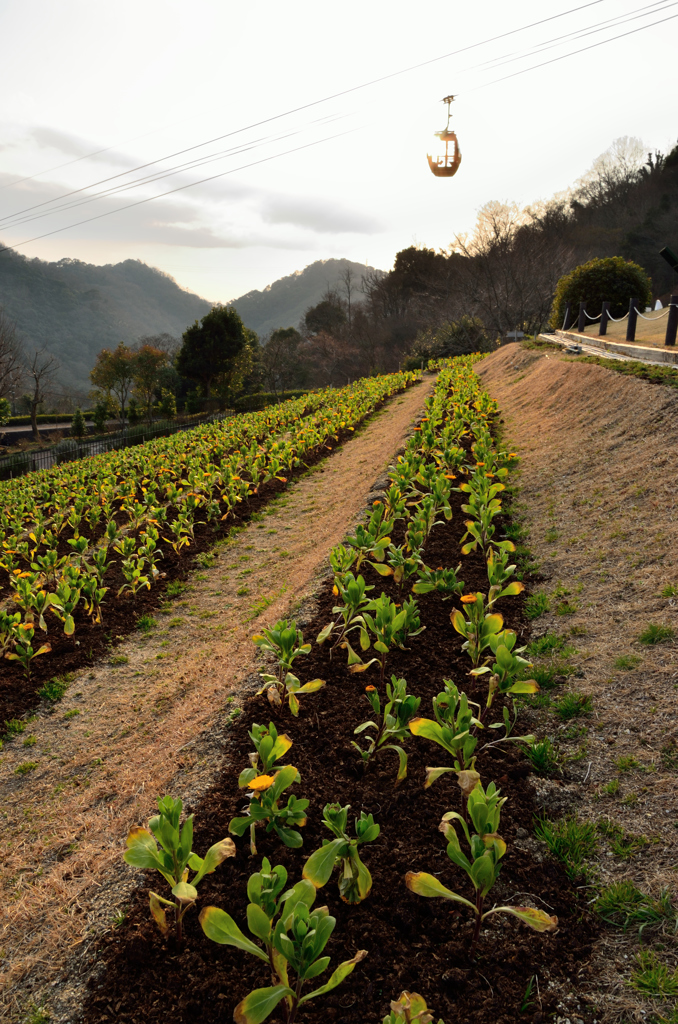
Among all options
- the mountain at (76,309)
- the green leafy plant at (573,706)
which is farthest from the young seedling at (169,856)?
the mountain at (76,309)

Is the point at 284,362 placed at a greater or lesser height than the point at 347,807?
greater

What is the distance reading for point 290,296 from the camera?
482ft

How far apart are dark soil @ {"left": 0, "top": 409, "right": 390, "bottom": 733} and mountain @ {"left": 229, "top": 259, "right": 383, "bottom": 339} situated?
136 m

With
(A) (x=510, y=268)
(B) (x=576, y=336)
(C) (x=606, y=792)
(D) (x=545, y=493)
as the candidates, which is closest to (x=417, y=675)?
(C) (x=606, y=792)

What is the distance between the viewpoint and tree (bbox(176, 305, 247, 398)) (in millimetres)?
37188

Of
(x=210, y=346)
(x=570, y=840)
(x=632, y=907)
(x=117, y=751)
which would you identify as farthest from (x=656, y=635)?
(x=210, y=346)

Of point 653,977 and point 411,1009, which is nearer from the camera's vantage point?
point 411,1009

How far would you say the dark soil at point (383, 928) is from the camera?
1.88m

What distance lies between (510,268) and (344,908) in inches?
1391

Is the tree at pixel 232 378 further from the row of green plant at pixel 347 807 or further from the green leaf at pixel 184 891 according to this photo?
the green leaf at pixel 184 891

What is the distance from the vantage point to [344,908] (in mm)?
2201

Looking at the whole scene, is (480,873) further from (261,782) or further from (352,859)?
(261,782)

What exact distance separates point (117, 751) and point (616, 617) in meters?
3.66

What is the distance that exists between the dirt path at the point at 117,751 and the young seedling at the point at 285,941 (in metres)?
0.74
